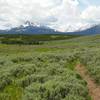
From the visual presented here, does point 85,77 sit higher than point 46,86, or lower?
lower

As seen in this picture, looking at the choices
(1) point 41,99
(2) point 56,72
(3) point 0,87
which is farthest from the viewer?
(2) point 56,72

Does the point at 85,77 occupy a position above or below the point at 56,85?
below

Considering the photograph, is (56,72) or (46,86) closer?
(46,86)

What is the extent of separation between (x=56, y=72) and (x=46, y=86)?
647cm

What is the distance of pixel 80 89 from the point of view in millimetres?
16172

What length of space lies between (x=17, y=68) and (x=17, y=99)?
753 centimetres

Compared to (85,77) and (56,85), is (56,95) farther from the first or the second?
(85,77)

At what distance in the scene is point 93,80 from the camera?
22.8 m

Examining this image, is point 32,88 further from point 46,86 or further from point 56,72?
point 56,72

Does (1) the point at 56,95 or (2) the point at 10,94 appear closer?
(1) the point at 56,95

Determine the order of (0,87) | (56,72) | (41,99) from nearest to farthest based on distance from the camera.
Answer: (41,99), (0,87), (56,72)

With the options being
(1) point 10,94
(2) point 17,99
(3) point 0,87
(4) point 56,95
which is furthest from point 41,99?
(3) point 0,87

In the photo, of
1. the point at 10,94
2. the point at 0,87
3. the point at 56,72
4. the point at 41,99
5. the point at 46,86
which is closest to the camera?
the point at 41,99

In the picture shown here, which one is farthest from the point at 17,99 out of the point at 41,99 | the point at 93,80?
the point at 93,80
